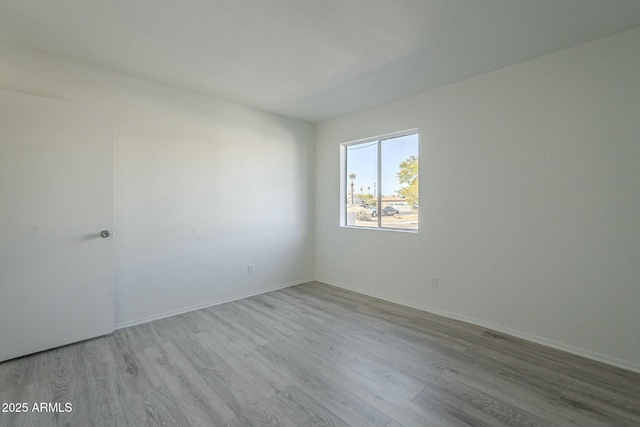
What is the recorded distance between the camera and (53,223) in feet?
8.13

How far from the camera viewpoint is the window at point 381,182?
3.64 m

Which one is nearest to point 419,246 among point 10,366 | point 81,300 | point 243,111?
point 243,111

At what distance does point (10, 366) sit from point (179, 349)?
3.94 ft

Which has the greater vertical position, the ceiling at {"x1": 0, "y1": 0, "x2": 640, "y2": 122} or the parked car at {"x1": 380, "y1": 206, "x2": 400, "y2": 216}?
the ceiling at {"x1": 0, "y1": 0, "x2": 640, "y2": 122}

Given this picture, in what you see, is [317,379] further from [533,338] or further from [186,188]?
[186,188]

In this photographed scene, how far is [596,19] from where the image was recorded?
205 centimetres

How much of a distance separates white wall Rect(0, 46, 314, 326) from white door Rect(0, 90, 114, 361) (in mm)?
217

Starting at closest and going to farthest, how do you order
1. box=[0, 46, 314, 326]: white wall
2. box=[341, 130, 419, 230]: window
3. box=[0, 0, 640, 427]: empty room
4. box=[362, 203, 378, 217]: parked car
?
box=[0, 0, 640, 427]: empty room → box=[0, 46, 314, 326]: white wall → box=[341, 130, 419, 230]: window → box=[362, 203, 378, 217]: parked car

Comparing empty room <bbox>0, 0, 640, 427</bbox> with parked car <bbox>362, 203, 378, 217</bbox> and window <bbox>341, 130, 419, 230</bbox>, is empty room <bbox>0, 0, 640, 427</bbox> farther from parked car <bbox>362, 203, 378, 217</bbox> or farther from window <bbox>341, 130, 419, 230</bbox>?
parked car <bbox>362, 203, 378, 217</bbox>

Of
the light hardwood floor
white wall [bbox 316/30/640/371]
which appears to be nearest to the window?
white wall [bbox 316/30/640/371]

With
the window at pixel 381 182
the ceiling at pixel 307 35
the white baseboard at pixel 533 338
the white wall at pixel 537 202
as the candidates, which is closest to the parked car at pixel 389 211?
the window at pixel 381 182

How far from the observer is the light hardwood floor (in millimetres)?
1705

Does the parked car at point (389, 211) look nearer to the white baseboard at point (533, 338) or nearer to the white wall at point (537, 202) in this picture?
the white wall at point (537, 202)

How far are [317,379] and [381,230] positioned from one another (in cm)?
218
